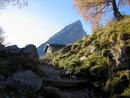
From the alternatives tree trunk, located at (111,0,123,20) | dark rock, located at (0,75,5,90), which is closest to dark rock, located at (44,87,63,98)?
dark rock, located at (0,75,5,90)

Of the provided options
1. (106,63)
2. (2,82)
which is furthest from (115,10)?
(2,82)

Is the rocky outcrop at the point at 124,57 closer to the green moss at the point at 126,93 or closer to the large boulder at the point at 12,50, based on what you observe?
the green moss at the point at 126,93

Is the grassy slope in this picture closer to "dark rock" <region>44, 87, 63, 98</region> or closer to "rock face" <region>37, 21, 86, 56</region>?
"dark rock" <region>44, 87, 63, 98</region>

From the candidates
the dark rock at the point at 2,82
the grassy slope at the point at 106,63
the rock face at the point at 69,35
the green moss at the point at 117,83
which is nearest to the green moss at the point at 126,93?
the grassy slope at the point at 106,63

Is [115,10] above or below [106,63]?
above

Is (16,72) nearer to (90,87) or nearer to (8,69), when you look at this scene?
(8,69)

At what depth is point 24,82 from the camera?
15.7 meters

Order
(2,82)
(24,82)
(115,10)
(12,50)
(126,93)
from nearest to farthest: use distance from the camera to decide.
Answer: (24,82) < (2,82) < (126,93) < (12,50) < (115,10)

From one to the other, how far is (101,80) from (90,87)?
2.34ft

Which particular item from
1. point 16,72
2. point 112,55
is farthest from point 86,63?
point 16,72

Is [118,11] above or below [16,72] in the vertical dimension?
above

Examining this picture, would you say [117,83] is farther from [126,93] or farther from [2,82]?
[2,82]

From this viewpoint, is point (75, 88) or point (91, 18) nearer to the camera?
point (75, 88)

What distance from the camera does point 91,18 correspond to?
132 ft
